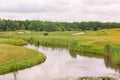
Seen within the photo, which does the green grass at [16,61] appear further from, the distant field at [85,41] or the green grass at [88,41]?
the distant field at [85,41]

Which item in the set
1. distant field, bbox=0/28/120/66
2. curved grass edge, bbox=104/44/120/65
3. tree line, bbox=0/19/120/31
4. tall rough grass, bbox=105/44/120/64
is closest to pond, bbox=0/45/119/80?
curved grass edge, bbox=104/44/120/65

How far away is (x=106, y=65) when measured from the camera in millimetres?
60500

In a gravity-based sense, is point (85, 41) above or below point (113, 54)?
below

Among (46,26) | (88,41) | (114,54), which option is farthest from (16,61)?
(46,26)

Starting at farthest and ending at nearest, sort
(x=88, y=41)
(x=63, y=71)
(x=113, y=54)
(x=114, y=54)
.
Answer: (x=88, y=41) → (x=113, y=54) → (x=114, y=54) → (x=63, y=71)

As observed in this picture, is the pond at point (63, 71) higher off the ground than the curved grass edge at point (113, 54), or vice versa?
the curved grass edge at point (113, 54)

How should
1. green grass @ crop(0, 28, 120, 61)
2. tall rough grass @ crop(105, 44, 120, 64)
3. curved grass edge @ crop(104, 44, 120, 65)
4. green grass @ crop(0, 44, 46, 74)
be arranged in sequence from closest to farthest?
green grass @ crop(0, 44, 46, 74) → tall rough grass @ crop(105, 44, 120, 64) → curved grass edge @ crop(104, 44, 120, 65) → green grass @ crop(0, 28, 120, 61)

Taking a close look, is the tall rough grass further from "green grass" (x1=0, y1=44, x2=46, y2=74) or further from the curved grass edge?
"green grass" (x1=0, y1=44, x2=46, y2=74)

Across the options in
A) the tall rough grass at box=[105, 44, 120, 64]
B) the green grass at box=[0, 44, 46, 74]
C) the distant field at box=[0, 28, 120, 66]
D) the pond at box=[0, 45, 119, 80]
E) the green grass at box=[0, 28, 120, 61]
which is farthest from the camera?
the distant field at box=[0, 28, 120, 66]

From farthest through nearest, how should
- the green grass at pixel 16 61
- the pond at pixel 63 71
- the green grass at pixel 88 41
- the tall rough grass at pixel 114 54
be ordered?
the green grass at pixel 88 41, the tall rough grass at pixel 114 54, the green grass at pixel 16 61, the pond at pixel 63 71

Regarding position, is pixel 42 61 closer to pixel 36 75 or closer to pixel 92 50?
pixel 36 75

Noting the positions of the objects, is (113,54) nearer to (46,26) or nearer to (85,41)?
(85,41)

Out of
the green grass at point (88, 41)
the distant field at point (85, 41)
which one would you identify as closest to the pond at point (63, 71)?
the green grass at point (88, 41)

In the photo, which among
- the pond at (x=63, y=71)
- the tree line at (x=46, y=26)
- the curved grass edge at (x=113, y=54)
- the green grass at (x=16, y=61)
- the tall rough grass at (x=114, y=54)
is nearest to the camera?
the pond at (x=63, y=71)
